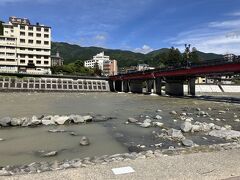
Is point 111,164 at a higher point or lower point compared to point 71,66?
lower

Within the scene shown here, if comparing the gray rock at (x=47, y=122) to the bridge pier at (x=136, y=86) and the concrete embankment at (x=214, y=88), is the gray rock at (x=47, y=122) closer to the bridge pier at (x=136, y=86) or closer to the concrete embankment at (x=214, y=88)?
the bridge pier at (x=136, y=86)

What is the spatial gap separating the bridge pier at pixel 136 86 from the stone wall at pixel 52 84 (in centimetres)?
1223

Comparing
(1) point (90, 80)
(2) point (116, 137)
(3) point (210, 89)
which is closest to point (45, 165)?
(2) point (116, 137)

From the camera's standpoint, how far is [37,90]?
104m

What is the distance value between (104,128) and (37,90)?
83.3 meters

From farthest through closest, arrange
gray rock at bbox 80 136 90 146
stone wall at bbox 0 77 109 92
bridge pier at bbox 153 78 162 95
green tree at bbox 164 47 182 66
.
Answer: green tree at bbox 164 47 182 66 → stone wall at bbox 0 77 109 92 → bridge pier at bbox 153 78 162 95 → gray rock at bbox 80 136 90 146

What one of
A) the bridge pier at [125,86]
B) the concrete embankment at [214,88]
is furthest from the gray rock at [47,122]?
the concrete embankment at [214,88]

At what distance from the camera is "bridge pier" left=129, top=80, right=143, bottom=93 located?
11099 centimetres

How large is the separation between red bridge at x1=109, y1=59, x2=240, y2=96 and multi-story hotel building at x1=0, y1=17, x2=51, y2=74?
44402 mm

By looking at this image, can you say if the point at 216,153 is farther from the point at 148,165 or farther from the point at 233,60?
the point at 233,60

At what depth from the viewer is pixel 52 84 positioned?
10994 centimetres

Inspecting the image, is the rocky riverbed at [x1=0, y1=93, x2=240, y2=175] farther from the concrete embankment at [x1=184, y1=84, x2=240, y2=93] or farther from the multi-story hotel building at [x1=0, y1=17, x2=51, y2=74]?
the multi-story hotel building at [x1=0, y1=17, x2=51, y2=74]

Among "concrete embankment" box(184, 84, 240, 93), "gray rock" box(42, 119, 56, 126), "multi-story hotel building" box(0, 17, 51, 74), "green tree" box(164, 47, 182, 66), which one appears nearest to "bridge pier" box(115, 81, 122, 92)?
"concrete embankment" box(184, 84, 240, 93)

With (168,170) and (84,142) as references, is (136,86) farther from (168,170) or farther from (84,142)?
(168,170)
